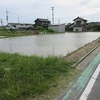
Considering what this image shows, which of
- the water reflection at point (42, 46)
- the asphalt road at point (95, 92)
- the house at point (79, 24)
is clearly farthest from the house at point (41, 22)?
the asphalt road at point (95, 92)

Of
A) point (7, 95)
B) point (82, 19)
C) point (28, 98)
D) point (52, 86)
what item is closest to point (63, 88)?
point (52, 86)

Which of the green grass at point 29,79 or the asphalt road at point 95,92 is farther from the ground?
the green grass at point 29,79

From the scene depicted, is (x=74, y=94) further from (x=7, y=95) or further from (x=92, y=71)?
(x=92, y=71)

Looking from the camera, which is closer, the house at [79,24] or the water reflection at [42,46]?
the water reflection at [42,46]

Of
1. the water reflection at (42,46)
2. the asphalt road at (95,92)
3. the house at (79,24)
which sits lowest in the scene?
the asphalt road at (95,92)

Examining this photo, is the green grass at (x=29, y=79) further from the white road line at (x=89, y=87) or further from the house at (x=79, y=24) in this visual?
the house at (x=79, y=24)

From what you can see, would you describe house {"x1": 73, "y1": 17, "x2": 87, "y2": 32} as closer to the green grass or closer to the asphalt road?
the green grass

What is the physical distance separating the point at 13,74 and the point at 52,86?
4.30 ft

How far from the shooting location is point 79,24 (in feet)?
272

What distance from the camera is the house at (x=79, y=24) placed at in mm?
80938

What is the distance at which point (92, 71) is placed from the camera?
682cm

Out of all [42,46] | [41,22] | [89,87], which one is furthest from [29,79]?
[41,22]

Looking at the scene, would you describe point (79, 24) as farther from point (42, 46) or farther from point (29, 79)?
point (29, 79)

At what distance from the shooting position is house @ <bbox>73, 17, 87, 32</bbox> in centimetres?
8094
